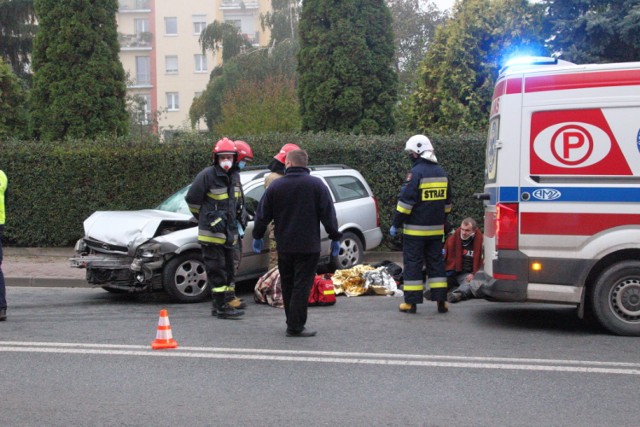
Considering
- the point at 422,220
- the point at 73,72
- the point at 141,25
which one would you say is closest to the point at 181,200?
the point at 422,220

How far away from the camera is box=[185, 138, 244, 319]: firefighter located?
29.0ft

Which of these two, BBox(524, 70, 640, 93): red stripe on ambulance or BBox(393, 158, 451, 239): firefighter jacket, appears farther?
BBox(393, 158, 451, 239): firefighter jacket

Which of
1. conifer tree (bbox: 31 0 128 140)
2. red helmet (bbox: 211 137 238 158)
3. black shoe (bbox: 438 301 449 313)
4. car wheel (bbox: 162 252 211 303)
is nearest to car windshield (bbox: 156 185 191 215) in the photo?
car wheel (bbox: 162 252 211 303)

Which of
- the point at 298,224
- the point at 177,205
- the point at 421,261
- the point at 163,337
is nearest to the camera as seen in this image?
the point at 163,337

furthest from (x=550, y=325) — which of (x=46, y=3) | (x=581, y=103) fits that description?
(x=46, y=3)

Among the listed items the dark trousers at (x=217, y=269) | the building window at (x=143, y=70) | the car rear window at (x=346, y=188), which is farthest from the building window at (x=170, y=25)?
the dark trousers at (x=217, y=269)

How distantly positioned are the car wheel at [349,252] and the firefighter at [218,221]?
3.32m

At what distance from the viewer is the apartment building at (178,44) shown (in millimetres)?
59781

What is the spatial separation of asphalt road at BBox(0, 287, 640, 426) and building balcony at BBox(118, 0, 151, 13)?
54.9 metres

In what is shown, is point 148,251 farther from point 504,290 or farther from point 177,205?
point 504,290

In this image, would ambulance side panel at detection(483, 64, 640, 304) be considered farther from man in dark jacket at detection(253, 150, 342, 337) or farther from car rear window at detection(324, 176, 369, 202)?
car rear window at detection(324, 176, 369, 202)

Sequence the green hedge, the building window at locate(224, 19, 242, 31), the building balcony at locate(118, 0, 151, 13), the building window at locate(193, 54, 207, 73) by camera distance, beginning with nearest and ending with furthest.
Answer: the green hedge → the building window at locate(224, 19, 242, 31) → the building window at locate(193, 54, 207, 73) → the building balcony at locate(118, 0, 151, 13)

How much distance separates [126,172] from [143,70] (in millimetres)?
48003

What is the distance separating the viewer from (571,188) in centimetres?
760
